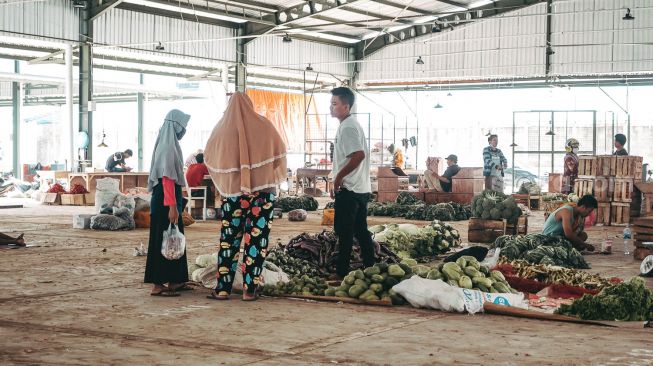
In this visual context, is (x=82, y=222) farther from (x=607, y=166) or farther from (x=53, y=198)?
(x=607, y=166)

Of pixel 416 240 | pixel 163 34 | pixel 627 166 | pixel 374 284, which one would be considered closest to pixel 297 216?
pixel 627 166

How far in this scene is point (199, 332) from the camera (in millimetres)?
4914

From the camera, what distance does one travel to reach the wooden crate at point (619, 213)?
15523mm

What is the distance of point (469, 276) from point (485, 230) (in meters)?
5.73

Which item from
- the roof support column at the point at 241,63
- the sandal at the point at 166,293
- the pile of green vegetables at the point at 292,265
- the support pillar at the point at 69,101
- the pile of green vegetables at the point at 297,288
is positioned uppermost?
the roof support column at the point at 241,63

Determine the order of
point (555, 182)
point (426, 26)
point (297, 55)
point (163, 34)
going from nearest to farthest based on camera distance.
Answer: point (555, 182) → point (163, 34) → point (426, 26) → point (297, 55)

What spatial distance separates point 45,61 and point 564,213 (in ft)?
73.5

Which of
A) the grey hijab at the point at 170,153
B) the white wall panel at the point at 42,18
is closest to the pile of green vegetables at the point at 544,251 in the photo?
the grey hijab at the point at 170,153

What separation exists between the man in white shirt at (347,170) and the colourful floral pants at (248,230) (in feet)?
3.17

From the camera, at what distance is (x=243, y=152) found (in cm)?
621

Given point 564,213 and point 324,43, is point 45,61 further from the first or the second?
point 564,213

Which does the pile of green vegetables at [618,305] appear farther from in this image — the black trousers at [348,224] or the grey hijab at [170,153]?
the grey hijab at [170,153]

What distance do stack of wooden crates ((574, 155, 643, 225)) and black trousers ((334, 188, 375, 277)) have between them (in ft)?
31.6

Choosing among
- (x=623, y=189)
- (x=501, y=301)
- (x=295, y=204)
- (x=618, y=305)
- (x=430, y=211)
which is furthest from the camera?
(x=295, y=204)
